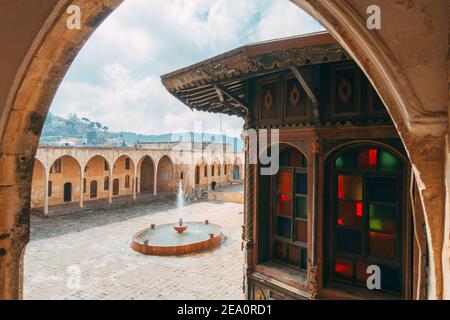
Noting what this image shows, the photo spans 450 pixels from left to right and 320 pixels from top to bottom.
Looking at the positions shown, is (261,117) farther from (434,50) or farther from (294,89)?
(434,50)

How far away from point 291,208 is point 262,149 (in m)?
1.26

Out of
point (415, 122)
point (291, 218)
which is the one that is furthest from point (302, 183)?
point (415, 122)

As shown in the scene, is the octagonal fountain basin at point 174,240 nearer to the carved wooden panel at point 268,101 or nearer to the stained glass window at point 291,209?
the stained glass window at point 291,209

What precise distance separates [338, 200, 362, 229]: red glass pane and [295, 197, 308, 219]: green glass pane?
0.62 meters

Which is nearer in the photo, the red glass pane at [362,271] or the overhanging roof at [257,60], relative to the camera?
the overhanging roof at [257,60]

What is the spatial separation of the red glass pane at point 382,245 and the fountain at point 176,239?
11280 millimetres

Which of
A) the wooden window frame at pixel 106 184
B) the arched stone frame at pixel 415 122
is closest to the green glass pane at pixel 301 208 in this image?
the arched stone frame at pixel 415 122

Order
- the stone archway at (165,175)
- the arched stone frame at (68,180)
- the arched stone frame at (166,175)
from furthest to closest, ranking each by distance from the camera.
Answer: the stone archway at (165,175)
the arched stone frame at (166,175)
the arched stone frame at (68,180)

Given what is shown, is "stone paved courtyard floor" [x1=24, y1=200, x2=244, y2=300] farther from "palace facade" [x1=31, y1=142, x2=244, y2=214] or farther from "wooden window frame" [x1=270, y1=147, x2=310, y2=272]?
"wooden window frame" [x1=270, y1=147, x2=310, y2=272]

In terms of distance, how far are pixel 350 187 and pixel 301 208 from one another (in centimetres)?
99

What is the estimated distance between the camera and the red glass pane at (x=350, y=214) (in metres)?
4.54

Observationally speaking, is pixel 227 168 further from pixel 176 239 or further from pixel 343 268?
pixel 343 268

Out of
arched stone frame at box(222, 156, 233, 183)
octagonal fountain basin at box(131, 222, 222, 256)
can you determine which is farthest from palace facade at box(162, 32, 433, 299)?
arched stone frame at box(222, 156, 233, 183)

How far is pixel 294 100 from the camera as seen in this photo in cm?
512
